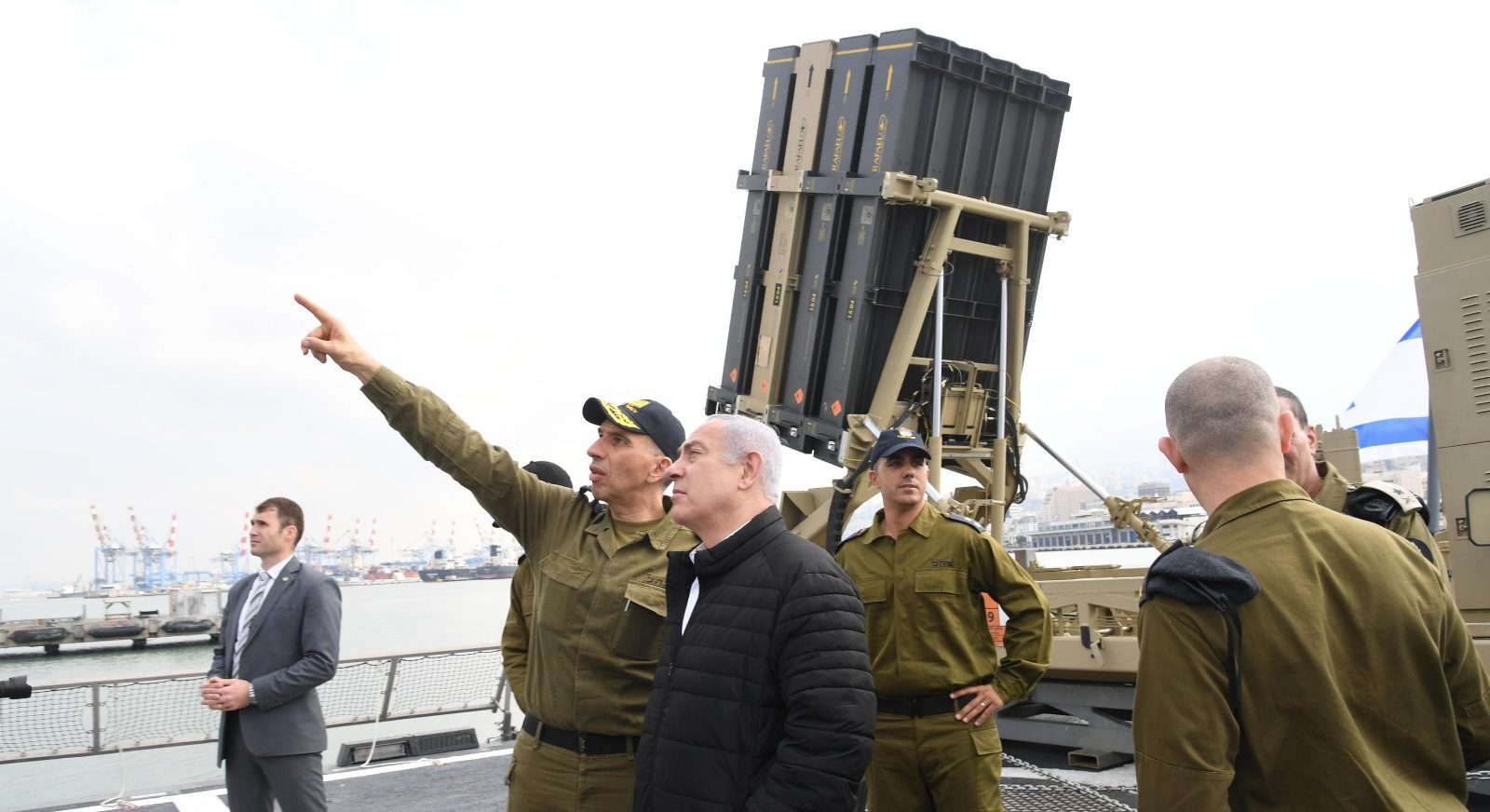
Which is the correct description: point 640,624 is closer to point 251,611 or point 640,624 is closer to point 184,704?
point 251,611

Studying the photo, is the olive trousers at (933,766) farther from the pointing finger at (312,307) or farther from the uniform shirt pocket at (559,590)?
the pointing finger at (312,307)

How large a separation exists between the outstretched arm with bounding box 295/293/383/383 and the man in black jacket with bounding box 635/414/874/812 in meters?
1.06

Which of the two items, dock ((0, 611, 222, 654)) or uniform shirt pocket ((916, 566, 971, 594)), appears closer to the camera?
uniform shirt pocket ((916, 566, 971, 594))

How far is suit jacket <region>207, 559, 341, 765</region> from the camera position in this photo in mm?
4430

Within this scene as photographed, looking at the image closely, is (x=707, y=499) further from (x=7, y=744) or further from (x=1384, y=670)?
(x=7, y=744)

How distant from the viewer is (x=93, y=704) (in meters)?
7.46

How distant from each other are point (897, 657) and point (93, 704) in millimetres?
6222

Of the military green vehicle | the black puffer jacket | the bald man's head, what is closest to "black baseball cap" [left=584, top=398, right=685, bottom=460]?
the black puffer jacket

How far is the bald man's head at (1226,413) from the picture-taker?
75.3 inches

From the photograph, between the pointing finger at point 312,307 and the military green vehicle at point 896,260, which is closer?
the pointing finger at point 312,307

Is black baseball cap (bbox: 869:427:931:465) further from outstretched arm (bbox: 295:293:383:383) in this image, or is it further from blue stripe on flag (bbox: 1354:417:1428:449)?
blue stripe on flag (bbox: 1354:417:1428:449)

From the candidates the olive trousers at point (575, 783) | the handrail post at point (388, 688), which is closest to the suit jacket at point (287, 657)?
the olive trousers at point (575, 783)

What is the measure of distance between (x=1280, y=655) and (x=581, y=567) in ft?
6.81

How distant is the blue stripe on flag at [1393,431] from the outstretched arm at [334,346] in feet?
24.2
